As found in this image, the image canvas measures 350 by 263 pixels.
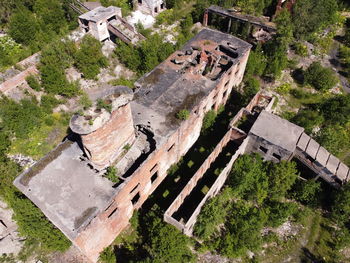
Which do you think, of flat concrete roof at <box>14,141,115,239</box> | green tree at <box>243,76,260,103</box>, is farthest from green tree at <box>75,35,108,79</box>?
green tree at <box>243,76,260,103</box>

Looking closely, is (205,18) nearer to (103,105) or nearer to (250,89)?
(250,89)

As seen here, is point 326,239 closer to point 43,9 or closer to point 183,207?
point 183,207

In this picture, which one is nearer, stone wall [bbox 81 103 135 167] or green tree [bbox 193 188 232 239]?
stone wall [bbox 81 103 135 167]

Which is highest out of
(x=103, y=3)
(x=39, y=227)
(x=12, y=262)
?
(x=103, y=3)

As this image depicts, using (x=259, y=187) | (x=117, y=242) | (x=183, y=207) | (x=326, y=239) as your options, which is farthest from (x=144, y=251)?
(x=326, y=239)

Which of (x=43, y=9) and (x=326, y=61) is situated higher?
(x=43, y=9)

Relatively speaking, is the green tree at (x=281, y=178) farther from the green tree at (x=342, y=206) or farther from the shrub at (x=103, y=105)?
the shrub at (x=103, y=105)

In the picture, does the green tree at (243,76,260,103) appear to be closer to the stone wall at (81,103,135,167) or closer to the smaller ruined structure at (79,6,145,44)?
the stone wall at (81,103,135,167)
